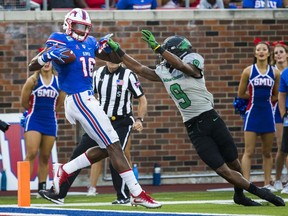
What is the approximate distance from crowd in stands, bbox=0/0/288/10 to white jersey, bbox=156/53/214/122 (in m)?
6.59

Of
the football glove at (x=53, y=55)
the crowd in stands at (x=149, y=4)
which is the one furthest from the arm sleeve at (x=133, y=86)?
the crowd in stands at (x=149, y=4)

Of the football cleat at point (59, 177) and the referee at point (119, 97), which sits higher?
the referee at point (119, 97)

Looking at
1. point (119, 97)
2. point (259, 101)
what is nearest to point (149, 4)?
point (259, 101)

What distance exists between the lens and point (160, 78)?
12883 mm

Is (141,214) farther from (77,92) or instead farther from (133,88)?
(133,88)

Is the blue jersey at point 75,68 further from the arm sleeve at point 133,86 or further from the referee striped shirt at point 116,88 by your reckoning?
the arm sleeve at point 133,86

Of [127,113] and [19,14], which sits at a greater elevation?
[19,14]

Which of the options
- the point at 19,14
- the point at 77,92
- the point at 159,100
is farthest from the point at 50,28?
the point at 77,92

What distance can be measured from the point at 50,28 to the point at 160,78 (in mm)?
6375

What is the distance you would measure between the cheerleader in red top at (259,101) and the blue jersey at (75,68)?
4.27m

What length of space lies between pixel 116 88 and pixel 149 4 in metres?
4.55

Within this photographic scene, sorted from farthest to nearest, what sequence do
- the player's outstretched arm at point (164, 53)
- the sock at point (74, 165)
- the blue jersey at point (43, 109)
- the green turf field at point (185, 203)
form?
the blue jersey at point (43, 109) < the sock at point (74, 165) < the green turf field at point (185, 203) < the player's outstretched arm at point (164, 53)

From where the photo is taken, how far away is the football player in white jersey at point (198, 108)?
41.8ft

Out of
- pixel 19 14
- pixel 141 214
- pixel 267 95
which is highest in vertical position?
pixel 19 14
